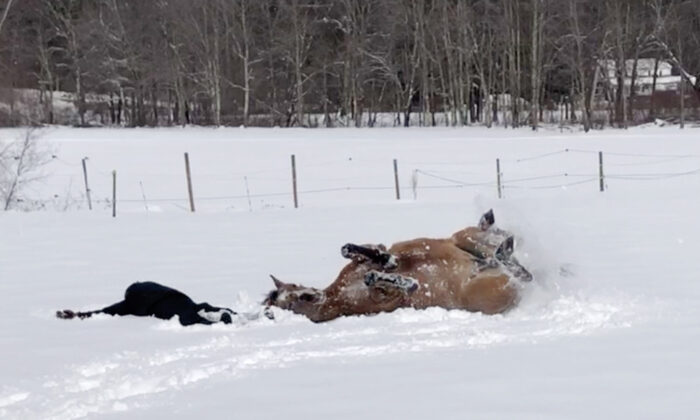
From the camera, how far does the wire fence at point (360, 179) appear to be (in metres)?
23.0

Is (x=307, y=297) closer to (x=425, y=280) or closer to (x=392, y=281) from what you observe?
(x=392, y=281)

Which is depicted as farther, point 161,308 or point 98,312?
point 98,312

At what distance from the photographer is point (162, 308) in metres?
6.12

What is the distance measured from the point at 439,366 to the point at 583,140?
29.4 meters

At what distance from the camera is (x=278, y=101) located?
1929 inches

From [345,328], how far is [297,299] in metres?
0.54

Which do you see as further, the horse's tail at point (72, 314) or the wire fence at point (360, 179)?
the wire fence at point (360, 179)

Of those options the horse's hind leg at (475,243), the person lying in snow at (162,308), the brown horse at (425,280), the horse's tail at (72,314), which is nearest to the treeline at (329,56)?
the horse's hind leg at (475,243)

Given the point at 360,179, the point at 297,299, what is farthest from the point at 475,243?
the point at 360,179

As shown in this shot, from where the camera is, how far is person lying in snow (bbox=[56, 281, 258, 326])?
5.88m

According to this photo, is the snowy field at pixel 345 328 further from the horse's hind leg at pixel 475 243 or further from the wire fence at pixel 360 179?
the wire fence at pixel 360 179

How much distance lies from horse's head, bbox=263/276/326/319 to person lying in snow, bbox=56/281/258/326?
184mm

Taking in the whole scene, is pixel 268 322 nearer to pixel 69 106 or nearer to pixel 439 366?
pixel 439 366

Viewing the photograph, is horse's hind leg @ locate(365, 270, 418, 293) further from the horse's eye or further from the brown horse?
the horse's eye
